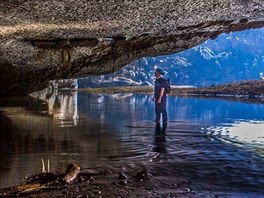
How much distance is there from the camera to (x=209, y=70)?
148m

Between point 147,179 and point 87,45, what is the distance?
855cm

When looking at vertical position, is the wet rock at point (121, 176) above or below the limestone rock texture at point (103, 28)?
below

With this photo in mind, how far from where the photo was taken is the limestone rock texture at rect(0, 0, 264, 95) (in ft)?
28.2

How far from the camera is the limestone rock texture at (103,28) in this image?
28.2ft

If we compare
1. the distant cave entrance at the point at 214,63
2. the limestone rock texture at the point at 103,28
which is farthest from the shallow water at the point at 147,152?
the distant cave entrance at the point at 214,63

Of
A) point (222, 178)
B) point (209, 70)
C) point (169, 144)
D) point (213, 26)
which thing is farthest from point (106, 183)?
point (209, 70)

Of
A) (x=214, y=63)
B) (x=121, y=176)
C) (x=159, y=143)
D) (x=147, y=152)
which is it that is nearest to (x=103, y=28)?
(x=159, y=143)

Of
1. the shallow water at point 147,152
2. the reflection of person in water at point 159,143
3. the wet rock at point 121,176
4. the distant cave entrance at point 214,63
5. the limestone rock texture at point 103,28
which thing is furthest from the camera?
the distant cave entrance at point 214,63

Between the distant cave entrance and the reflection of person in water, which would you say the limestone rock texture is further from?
the distant cave entrance

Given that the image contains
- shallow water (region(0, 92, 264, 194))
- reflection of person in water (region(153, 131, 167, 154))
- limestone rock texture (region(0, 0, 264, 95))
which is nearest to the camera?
shallow water (region(0, 92, 264, 194))

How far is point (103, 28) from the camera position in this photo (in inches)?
461

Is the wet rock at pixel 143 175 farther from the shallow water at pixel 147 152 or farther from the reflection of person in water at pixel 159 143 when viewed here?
the reflection of person in water at pixel 159 143

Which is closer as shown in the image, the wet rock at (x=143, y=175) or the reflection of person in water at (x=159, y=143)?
the wet rock at (x=143, y=175)

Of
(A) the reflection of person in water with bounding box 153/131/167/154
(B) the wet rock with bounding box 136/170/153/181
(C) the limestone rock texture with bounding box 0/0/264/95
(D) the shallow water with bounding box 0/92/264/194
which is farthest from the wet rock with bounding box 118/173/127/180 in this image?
(C) the limestone rock texture with bounding box 0/0/264/95
